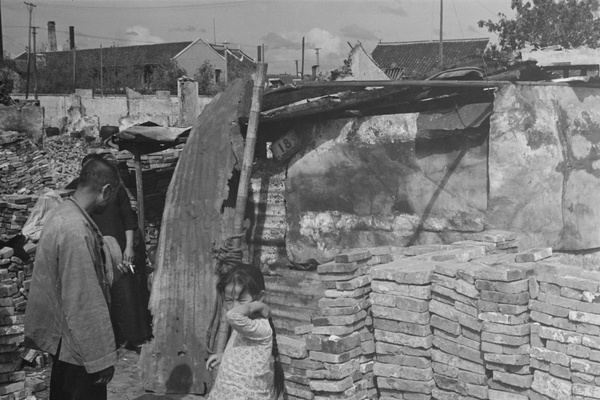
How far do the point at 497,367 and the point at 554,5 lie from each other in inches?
846

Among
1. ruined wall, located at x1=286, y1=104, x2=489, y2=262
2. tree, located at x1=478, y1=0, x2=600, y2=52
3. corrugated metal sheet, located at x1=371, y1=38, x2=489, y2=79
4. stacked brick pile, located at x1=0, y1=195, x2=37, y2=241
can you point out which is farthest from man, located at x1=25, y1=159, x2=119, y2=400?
corrugated metal sheet, located at x1=371, y1=38, x2=489, y2=79

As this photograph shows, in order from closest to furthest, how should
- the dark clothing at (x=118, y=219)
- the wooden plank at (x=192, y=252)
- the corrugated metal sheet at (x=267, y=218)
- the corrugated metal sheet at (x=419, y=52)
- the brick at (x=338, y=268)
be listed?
1. the brick at (x=338, y=268)
2. the wooden plank at (x=192, y=252)
3. the dark clothing at (x=118, y=219)
4. the corrugated metal sheet at (x=267, y=218)
5. the corrugated metal sheet at (x=419, y=52)

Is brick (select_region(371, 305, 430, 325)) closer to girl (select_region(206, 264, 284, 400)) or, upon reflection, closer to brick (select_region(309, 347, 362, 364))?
brick (select_region(309, 347, 362, 364))

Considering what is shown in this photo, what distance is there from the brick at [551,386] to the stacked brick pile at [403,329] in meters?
0.72

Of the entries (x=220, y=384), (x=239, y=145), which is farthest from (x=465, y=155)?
(x=220, y=384)

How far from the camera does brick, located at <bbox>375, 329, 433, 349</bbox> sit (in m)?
4.33

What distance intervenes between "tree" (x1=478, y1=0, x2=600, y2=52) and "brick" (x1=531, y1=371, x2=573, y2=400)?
65.9 ft

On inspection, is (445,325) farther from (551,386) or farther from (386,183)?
(386,183)

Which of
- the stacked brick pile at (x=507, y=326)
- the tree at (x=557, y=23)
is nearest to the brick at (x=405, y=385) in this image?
the stacked brick pile at (x=507, y=326)

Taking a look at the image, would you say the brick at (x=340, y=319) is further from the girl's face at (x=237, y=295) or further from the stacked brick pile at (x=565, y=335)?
the stacked brick pile at (x=565, y=335)

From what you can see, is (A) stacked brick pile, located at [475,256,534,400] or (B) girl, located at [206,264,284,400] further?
(B) girl, located at [206,264,284,400]

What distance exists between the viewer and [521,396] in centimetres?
397

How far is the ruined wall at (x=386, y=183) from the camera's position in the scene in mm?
6344

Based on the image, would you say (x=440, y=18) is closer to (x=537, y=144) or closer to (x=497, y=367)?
(x=537, y=144)
